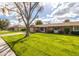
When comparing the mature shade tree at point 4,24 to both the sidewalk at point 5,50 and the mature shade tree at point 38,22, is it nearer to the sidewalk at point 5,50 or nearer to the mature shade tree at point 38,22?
the sidewalk at point 5,50

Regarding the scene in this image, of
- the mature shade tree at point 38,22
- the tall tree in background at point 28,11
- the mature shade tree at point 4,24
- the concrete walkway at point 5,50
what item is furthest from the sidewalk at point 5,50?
the mature shade tree at point 38,22

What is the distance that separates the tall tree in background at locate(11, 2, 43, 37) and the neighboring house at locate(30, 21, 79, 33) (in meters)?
0.10

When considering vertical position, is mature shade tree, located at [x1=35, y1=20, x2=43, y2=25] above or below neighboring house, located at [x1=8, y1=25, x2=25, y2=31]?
above

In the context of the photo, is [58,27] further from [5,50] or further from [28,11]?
[5,50]

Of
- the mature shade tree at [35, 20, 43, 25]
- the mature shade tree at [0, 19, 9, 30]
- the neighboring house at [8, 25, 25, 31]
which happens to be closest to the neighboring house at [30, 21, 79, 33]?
the mature shade tree at [35, 20, 43, 25]

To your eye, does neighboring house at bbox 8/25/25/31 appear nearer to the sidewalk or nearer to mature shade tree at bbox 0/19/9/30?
mature shade tree at bbox 0/19/9/30

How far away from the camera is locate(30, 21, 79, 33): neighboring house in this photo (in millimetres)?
2543

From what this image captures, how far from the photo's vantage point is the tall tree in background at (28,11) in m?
2.60

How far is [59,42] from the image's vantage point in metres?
2.57

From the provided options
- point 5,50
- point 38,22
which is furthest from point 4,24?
point 38,22

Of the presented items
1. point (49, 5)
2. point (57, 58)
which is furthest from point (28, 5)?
point (57, 58)

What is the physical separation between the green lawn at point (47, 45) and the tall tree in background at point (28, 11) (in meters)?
0.15

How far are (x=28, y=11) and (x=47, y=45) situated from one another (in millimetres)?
548

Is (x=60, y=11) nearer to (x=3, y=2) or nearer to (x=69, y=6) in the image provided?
(x=69, y=6)
